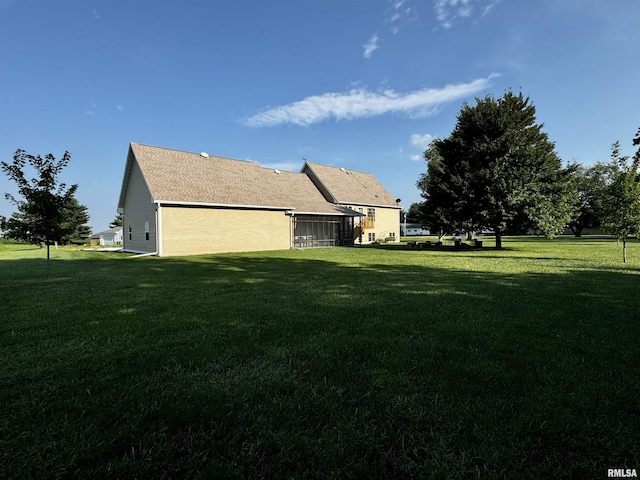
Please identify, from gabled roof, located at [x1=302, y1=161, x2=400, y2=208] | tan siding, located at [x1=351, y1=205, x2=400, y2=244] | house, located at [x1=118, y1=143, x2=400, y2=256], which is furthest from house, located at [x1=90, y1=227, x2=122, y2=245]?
tan siding, located at [x1=351, y1=205, x2=400, y2=244]

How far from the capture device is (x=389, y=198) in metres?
39.2

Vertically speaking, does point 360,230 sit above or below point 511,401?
above

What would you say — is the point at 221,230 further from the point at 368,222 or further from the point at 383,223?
the point at 383,223

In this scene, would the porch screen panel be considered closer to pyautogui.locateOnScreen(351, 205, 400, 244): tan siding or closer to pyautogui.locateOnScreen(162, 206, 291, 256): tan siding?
pyautogui.locateOnScreen(162, 206, 291, 256): tan siding

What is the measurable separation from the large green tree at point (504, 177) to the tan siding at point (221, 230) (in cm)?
1144

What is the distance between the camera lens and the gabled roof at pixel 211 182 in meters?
20.5

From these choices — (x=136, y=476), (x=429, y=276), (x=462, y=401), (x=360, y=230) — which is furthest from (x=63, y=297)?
(x=360, y=230)

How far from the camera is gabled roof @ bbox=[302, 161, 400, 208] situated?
33156 millimetres

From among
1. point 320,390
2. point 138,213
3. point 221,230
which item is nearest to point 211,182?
point 221,230

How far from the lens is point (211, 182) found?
75.8ft

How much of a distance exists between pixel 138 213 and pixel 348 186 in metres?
20.5

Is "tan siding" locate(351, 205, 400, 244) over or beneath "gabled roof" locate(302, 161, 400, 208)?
beneath

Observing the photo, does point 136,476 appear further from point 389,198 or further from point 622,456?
point 389,198

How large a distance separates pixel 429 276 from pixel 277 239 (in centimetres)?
1614
